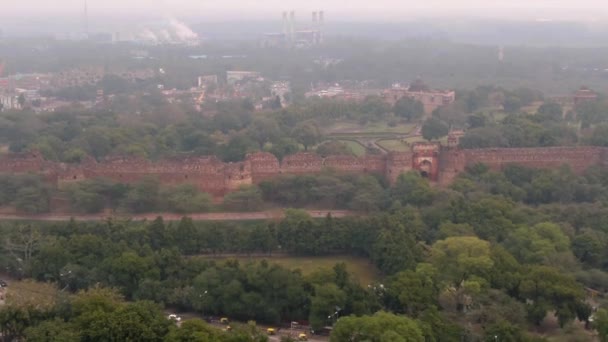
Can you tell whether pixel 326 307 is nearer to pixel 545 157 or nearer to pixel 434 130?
pixel 545 157

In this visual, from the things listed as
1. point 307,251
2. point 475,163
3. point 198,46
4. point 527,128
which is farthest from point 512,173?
point 198,46

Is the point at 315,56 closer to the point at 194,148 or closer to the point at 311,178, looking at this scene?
the point at 194,148

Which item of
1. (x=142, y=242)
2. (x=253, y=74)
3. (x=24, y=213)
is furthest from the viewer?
(x=253, y=74)

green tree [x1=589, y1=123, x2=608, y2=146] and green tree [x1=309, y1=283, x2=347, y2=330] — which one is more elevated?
green tree [x1=589, y1=123, x2=608, y2=146]

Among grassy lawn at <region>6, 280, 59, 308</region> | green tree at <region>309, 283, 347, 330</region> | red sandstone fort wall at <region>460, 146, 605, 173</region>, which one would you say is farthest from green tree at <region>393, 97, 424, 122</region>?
grassy lawn at <region>6, 280, 59, 308</region>

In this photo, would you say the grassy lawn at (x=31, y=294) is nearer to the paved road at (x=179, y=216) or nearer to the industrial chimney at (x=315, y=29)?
the paved road at (x=179, y=216)

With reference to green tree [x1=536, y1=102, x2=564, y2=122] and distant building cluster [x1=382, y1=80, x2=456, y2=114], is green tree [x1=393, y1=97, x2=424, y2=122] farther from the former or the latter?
green tree [x1=536, y1=102, x2=564, y2=122]
